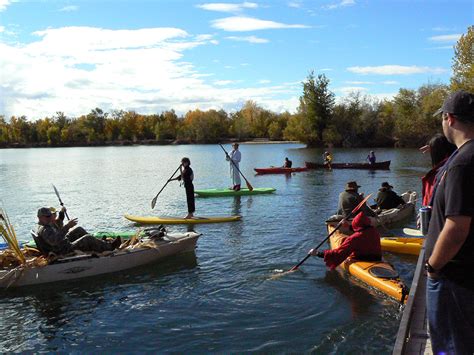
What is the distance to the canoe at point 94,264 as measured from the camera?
970 cm

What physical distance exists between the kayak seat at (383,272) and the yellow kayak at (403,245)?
2771 mm

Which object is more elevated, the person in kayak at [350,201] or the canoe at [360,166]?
the person in kayak at [350,201]

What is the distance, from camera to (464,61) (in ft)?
139

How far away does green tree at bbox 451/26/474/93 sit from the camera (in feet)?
136

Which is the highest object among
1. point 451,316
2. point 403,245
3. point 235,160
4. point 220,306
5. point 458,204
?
point 458,204

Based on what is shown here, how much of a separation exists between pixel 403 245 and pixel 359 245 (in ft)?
8.65

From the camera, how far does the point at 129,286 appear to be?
32.8ft

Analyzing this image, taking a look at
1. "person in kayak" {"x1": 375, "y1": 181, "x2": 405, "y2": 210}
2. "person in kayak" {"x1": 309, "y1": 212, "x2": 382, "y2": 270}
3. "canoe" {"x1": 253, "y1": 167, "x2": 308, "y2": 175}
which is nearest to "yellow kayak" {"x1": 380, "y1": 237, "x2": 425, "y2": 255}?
"person in kayak" {"x1": 309, "y1": 212, "x2": 382, "y2": 270}

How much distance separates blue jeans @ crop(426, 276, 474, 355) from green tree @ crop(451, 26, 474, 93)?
42646mm

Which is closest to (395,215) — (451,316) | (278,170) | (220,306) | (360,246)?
(360,246)

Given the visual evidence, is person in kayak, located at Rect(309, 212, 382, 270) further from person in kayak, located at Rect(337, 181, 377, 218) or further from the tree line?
the tree line

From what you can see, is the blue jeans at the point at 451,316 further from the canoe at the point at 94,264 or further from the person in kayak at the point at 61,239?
the person in kayak at the point at 61,239

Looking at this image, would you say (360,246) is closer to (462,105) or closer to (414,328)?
(414,328)

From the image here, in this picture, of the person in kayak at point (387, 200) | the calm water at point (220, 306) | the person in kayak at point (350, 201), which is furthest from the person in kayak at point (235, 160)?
the person in kayak at point (350, 201)
